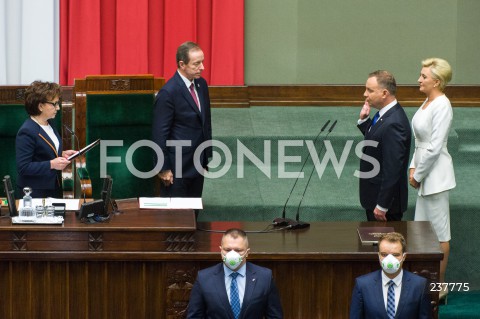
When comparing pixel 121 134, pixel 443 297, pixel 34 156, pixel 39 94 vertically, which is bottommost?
pixel 443 297

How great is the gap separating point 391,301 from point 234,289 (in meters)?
0.70

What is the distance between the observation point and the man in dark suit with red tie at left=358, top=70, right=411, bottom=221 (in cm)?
584

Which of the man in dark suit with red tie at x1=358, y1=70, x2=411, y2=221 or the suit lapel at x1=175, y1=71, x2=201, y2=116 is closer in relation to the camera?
the man in dark suit with red tie at x1=358, y1=70, x2=411, y2=221

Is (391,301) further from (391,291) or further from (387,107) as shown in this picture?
(387,107)

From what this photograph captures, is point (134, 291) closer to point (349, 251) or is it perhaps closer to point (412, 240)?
point (349, 251)

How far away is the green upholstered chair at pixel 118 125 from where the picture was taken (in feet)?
21.5

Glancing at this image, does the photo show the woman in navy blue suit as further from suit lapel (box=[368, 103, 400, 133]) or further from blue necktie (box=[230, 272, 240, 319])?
suit lapel (box=[368, 103, 400, 133])

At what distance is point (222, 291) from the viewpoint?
4.75 meters

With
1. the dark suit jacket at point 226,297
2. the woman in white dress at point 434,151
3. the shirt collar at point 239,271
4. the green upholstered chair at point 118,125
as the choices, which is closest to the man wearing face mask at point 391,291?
the dark suit jacket at point 226,297

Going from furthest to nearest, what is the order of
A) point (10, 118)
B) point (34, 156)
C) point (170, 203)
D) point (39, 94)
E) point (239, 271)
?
point (10, 118) → point (34, 156) → point (39, 94) → point (170, 203) → point (239, 271)

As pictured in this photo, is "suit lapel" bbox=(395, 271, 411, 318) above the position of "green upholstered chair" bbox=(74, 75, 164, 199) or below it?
below

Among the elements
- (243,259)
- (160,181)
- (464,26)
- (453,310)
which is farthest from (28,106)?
(464,26)

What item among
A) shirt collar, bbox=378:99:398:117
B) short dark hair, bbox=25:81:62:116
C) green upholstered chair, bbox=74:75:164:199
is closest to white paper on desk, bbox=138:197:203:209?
short dark hair, bbox=25:81:62:116

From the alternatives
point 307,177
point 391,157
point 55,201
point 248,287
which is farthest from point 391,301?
point 307,177
